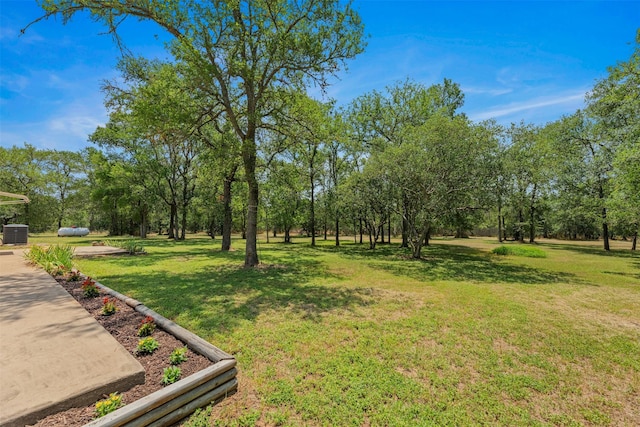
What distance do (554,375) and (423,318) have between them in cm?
187

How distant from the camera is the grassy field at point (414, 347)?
8.38 ft

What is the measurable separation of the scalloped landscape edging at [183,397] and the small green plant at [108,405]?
Result: 0.12m

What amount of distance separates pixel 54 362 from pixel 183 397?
4.92 feet

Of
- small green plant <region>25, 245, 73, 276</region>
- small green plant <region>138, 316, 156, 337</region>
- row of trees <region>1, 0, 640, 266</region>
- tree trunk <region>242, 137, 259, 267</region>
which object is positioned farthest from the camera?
tree trunk <region>242, 137, 259, 267</region>

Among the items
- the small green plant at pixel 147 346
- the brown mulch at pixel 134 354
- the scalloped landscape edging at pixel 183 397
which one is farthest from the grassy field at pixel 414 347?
the small green plant at pixel 147 346

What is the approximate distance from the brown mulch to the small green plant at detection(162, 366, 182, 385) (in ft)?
0.19

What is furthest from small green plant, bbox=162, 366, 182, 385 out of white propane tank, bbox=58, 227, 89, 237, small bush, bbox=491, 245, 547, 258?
white propane tank, bbox=58, 227, 89, 237

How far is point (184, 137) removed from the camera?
8656mm

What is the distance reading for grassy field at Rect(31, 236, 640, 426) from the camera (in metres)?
2.55

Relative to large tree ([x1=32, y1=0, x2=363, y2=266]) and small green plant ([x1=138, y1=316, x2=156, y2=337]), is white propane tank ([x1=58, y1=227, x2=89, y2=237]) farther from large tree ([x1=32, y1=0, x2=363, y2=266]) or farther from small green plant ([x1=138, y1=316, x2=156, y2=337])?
small green plant ([x1=138, y1=316, x2=156, y2=337])

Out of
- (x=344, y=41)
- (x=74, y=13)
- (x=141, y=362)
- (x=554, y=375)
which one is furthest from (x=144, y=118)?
(x=554, y=375)

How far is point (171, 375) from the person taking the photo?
2.59 metres

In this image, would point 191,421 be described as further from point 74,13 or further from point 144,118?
point 74,13

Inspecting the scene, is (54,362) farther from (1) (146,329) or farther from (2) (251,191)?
(2) (251,191)
